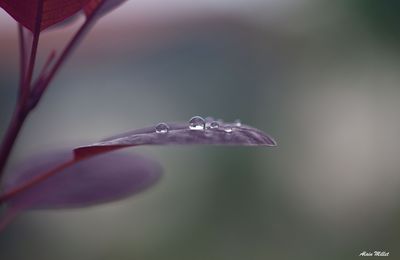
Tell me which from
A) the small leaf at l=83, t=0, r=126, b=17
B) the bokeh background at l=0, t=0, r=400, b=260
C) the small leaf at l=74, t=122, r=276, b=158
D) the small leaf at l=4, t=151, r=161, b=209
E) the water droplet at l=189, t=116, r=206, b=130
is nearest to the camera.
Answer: the small leaf at l=74, t=122, r=276, b=158

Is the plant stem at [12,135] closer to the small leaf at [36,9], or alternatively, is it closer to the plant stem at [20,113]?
the plant stem at [20,113]

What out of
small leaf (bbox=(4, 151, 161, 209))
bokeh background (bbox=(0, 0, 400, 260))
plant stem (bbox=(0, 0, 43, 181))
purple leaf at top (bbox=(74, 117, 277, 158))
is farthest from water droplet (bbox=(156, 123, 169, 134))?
bokeh background (bbox=(0, 0, 400, 260))

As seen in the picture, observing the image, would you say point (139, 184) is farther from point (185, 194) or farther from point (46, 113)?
point (46, 113)

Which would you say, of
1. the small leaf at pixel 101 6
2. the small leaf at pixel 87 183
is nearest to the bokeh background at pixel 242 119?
the small leaf at pixel 87 183

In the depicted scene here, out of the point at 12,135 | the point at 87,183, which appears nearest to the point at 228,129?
the point at 12,135

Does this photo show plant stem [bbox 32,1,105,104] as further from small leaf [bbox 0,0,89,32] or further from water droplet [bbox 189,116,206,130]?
water droplet [bbox 189,116,206,130]

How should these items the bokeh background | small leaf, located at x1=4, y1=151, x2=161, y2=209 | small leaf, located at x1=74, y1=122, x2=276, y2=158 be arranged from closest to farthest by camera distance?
small leaf, located at x1=74, y1=122, x2=276, y2=158, small leaf, located at x1=4, y1=151, x2=161, y2=209, the bokeh background
